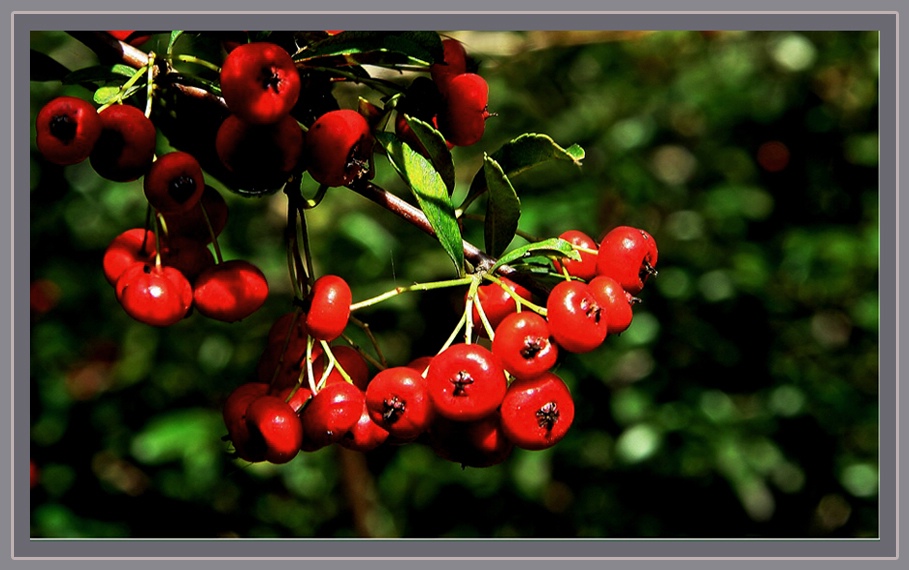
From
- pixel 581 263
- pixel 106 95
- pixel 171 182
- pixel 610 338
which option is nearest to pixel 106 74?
pixel 106 95

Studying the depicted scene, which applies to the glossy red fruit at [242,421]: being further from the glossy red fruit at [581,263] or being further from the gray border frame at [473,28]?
the glossy red fruit at [581,263]

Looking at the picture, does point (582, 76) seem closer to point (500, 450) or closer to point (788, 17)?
point (788, 17)

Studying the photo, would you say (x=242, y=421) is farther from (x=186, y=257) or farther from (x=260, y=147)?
(x=260, y=147)

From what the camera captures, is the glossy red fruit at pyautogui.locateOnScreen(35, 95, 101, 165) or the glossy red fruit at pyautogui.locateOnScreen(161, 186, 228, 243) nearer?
the glossy red fruit at pyautogui.locateOnScreen(35, 95, 101, 165)

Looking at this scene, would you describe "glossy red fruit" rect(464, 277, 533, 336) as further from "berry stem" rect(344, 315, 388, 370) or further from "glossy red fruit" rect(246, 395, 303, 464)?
"glossy red fruit" rect(246, 395, 303, 464)

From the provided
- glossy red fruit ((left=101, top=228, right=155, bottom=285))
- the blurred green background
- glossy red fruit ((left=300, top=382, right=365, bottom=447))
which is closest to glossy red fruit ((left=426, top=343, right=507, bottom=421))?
glossy red fruit ((left=300, top=382, right=365, bottom=447))
